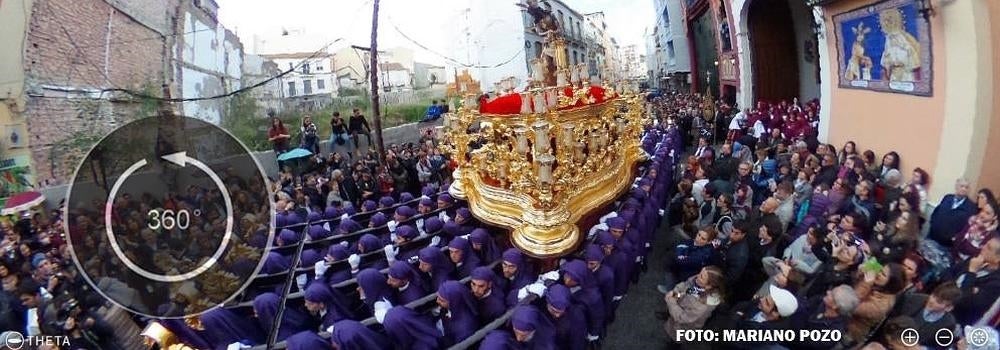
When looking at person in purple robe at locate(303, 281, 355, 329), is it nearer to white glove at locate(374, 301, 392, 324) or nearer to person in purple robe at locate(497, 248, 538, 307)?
white glove at locate(374, 301, 392, 324)

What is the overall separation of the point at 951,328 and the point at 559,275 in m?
1.86

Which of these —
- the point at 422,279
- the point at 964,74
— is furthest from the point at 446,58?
the point at 964,74

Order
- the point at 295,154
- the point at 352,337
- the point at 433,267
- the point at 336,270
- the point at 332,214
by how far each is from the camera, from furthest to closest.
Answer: the point at 295,154
the point at 332,214
the point at 336,270
the point at 433,267
the point at 352,337

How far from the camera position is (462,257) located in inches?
134

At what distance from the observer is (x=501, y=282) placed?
3188mm

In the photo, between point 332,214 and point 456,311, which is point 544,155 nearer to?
point 456,311

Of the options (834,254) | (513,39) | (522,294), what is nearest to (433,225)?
(522,294)

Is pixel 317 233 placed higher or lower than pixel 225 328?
higher

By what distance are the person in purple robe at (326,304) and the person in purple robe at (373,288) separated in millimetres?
139

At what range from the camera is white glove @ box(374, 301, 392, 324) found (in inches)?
101

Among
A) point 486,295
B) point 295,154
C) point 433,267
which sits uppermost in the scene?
point 295,154

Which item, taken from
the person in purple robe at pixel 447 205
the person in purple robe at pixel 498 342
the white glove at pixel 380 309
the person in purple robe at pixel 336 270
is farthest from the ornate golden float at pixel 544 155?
the person in purple robe at pixel 336 270

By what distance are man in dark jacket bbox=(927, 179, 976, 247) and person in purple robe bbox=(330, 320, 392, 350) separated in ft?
12.3

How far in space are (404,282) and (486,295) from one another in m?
0.59
